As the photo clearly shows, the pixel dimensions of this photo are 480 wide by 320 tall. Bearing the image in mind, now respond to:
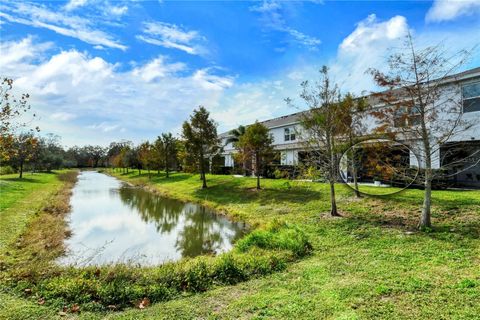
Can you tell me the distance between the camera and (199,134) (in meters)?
26.8

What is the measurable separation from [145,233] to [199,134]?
47.9 ft

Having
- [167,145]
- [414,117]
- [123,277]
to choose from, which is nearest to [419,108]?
[414,117]

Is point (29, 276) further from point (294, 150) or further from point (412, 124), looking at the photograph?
point (294, 150)

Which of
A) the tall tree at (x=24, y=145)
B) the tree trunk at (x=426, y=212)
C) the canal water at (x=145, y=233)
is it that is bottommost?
the canal water at (x=145, y=233)

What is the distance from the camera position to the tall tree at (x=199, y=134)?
2664 cm

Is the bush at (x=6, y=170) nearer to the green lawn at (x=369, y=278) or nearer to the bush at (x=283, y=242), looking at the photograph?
the green lawn at (x=369, y=278)

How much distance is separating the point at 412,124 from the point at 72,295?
10.1 meters

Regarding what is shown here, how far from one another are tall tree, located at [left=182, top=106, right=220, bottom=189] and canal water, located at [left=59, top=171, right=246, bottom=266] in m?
6.92

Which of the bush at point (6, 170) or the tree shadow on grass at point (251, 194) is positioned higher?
the bush at point (6, 170)

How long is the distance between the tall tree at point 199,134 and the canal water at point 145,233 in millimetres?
6921

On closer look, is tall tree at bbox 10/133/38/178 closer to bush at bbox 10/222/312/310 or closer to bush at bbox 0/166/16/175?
bush at bbox 10/222/312/310

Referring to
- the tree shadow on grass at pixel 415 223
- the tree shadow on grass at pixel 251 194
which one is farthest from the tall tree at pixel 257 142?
the tree shadow on grass at pixel 415 223

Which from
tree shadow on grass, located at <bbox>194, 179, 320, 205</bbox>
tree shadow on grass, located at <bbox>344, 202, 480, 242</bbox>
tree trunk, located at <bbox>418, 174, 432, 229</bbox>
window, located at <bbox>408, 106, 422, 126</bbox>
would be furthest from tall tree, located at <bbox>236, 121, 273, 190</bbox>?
tree trunk, located at <bbox>418, 174, 432, 229</bbox>

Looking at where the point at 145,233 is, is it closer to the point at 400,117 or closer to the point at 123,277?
the point at 123,277
